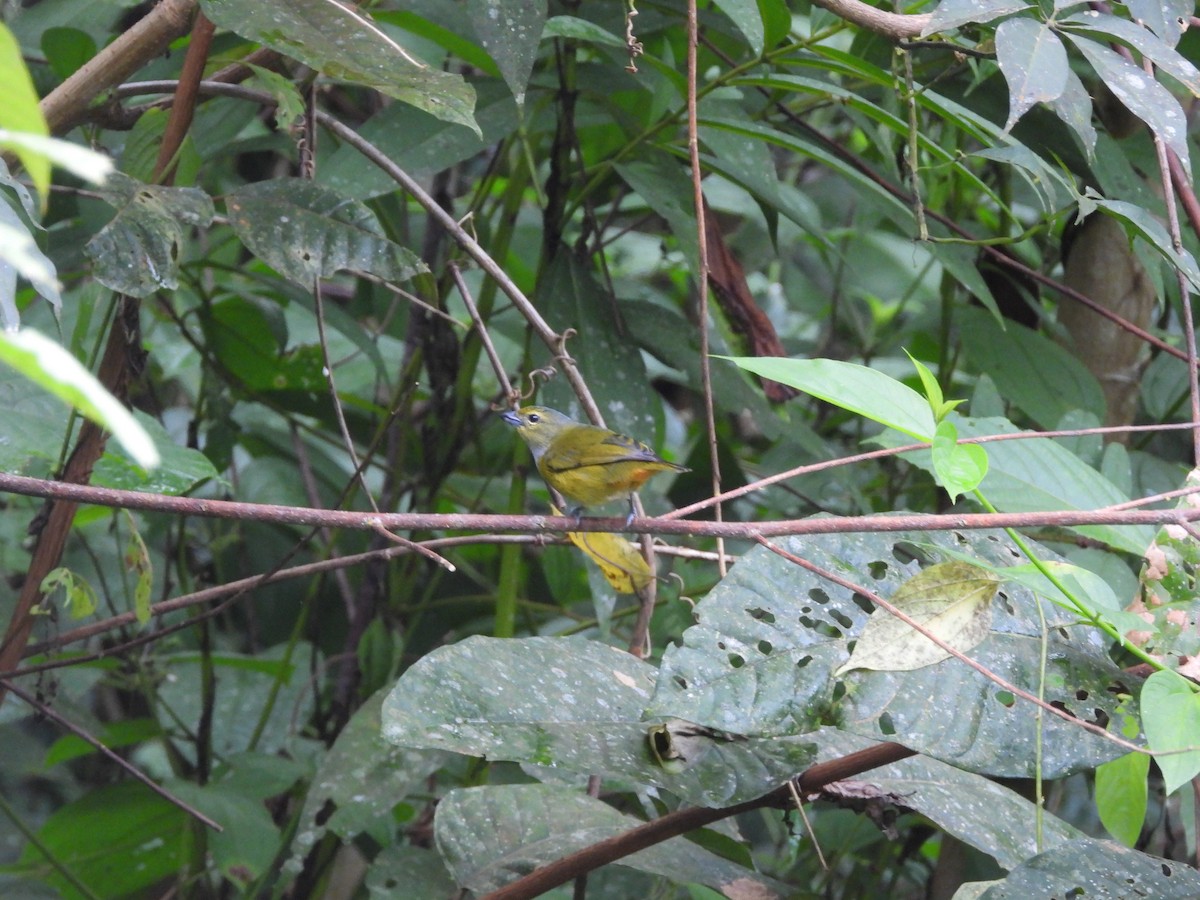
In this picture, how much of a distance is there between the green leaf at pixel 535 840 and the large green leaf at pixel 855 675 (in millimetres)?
374

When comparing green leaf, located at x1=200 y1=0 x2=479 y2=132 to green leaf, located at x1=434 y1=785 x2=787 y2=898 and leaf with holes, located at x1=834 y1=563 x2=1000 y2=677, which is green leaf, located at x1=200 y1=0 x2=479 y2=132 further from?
green leaf, located at x1=434 y1=785 x2=787 y2=898

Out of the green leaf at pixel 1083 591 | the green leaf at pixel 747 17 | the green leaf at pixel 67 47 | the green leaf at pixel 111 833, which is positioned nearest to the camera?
the green leaf at pixel 1083 591

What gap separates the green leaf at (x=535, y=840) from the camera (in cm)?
136

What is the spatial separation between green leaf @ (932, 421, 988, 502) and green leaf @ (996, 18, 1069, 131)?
0.39 m

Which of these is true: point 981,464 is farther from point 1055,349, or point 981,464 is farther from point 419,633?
point 419,633

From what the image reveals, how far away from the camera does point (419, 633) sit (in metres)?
2.64

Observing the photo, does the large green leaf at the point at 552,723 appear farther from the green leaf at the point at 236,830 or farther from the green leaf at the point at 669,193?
the green leaf at the point at 236,830

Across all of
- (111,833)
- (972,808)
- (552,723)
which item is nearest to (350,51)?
(552,723)

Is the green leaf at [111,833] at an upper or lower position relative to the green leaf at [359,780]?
lower

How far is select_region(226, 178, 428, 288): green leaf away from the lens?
1.42m

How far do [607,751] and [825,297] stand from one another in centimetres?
328

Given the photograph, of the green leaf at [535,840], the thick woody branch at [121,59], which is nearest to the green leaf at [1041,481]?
the green leaf at [535,840]

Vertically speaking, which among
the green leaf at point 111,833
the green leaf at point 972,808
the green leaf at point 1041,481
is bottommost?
the green leaf at point 111,833

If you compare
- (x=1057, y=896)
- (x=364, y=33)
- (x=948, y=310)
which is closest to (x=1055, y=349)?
(x=948, y=310)
